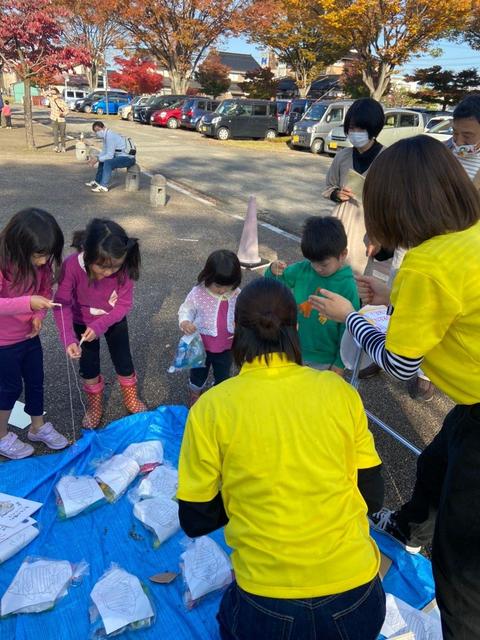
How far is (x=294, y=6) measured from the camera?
1005 inches

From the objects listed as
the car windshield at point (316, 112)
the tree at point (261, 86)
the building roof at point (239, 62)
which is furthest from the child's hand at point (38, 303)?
the building roof at point (239, 62)

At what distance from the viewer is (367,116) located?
11.2ft

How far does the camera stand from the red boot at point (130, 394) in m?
3.19

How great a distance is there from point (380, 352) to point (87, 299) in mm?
1850

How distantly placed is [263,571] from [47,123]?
25680 millimetres

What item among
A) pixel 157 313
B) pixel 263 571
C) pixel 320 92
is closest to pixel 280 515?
pixel 263 571

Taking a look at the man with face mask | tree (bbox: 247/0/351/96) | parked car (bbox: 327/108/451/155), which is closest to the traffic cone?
the man with face mask

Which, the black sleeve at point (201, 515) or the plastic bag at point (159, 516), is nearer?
the black sleeve at point (201, 515)

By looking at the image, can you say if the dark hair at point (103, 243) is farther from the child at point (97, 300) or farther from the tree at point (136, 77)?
the tree at point (136, 77)

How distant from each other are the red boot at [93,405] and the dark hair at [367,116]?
2.47 m

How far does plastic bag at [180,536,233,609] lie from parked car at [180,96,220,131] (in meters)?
24.3

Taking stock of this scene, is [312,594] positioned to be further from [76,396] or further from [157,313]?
[157,313]

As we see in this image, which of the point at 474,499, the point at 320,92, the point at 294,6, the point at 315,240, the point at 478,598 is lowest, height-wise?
the point at 478,598

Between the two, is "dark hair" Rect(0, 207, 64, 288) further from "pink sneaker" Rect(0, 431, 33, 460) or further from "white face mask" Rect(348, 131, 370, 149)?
"white face mask" Rect(348, 131, 370, 149)
